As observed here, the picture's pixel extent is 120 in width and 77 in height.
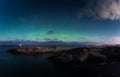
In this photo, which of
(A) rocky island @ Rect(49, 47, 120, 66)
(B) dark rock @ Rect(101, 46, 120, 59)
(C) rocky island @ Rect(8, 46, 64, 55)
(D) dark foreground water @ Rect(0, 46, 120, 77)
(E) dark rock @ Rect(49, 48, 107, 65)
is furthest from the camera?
(C) rocky island @ Rect(8, 46, 64, 55)

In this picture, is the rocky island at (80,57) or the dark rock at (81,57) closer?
the rocky island at (80,57)

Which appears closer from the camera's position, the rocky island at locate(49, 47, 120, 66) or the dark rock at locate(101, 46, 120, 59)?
the rocky island at locate(49, 47, 120, 66)

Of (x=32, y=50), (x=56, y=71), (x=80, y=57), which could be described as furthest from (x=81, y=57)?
(x=32, y=50)

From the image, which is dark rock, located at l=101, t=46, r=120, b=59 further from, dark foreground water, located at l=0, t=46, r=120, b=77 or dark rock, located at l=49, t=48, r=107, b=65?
dark foreground water, located at l=0, t=46, r=120, b=77

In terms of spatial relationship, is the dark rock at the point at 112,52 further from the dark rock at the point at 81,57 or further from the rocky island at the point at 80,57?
the dark rock at the point at 81,57

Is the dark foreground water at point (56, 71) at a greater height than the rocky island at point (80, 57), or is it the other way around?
the rocky island at point (80, 57)

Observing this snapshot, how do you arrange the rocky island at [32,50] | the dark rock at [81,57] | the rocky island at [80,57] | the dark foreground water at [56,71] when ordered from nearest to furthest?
the dark foreground water at [56,71] < the rocky island at [80,57] < the dark rock at [81,57] < the rocky island at [32,50]

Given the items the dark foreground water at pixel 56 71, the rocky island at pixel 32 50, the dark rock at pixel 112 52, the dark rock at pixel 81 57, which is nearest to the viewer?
the dark foreground water at pixel 56 71

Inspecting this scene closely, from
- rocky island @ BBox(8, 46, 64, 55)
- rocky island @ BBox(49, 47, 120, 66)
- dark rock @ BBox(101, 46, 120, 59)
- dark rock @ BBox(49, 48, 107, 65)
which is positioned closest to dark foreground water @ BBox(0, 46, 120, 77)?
rocky island @ BBox(49, 47, 120, 66)

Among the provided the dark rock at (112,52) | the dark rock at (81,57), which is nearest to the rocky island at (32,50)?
the dark rock at (112,52)

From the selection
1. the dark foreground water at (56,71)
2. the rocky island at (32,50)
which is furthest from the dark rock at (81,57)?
the rocky island at (32,50)

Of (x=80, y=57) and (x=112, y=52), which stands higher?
(x=112, y=52)

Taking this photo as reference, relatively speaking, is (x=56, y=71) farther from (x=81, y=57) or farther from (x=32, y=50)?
A: (x=32, y=50)
